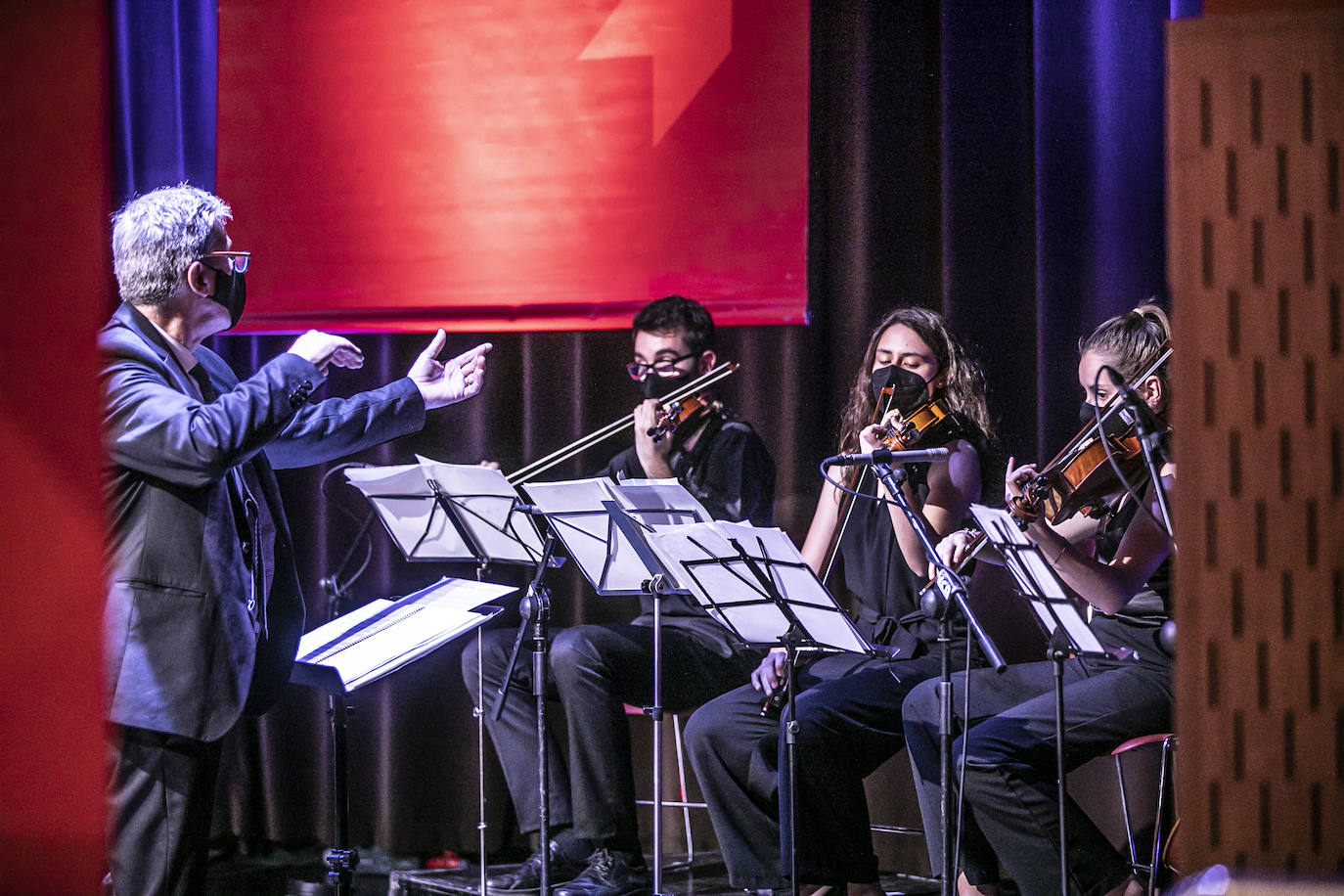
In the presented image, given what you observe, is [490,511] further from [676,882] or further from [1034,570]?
[1034,570]

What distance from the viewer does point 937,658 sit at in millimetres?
2898

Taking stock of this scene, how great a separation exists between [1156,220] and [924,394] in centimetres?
82

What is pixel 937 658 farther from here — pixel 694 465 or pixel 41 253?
pixel 41 253

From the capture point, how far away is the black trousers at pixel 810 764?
2777 mm

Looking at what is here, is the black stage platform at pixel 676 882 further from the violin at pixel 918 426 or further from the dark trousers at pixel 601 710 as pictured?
the violin at pixel 918 426

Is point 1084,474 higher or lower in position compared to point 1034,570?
higher

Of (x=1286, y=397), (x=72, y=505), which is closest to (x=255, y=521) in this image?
(x=72, y=505)

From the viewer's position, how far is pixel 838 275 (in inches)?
140

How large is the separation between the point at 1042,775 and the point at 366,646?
1375 mm

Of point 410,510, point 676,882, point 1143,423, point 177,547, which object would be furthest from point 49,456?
point 676,882

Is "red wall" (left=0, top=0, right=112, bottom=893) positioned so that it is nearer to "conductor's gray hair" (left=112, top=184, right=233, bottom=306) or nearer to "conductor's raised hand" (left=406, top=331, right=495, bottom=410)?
"conductor's gray hair" (left=112, top=184, right=233, bottom=306)

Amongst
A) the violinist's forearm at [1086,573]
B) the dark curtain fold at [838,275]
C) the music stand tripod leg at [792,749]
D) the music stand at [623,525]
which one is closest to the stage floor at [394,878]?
the dark curtain fold at [838,275]

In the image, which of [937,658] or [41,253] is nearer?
[41,253]

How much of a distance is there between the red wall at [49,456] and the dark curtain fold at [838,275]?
2.15 m
